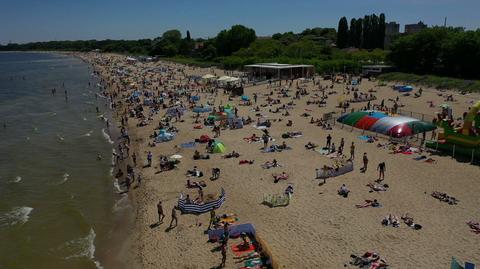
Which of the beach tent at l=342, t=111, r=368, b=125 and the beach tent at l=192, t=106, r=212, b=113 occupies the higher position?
the beach tent at l=342, t=111, r=368, b=125

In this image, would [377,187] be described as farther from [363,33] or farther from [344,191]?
[363,33]

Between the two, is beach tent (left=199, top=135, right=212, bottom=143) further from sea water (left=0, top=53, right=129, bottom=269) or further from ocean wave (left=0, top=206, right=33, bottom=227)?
ocean wave (left=0, top=206, right=33, bottom=227)

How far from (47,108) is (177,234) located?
3897 centimetres

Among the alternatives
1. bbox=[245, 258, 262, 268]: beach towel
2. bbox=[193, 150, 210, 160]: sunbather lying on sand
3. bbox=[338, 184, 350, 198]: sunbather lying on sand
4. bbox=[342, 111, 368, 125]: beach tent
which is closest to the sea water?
bbox=[193, 150, 210, 160]: sunbather lying on sand

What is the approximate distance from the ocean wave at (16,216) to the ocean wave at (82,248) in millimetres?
3533

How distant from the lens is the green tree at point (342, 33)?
9916 cm

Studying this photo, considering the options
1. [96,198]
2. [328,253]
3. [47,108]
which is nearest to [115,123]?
[47,108]

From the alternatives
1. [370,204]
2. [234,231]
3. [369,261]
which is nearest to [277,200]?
[234,231]

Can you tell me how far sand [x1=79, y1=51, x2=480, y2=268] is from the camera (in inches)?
547

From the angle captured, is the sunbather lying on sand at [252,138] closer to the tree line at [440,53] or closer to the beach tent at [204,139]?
the beach tent at [204,139]

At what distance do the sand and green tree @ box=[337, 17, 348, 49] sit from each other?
79176 mm

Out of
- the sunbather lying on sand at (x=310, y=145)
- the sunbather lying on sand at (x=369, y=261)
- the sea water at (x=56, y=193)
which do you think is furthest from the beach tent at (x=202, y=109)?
the sunbather lying on sand at (x=369, y=261)

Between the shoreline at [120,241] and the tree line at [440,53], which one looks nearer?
the shoreline at [120,241]

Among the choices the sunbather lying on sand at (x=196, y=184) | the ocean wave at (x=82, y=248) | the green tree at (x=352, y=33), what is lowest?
the ocean wave at (x=82, y=248)
